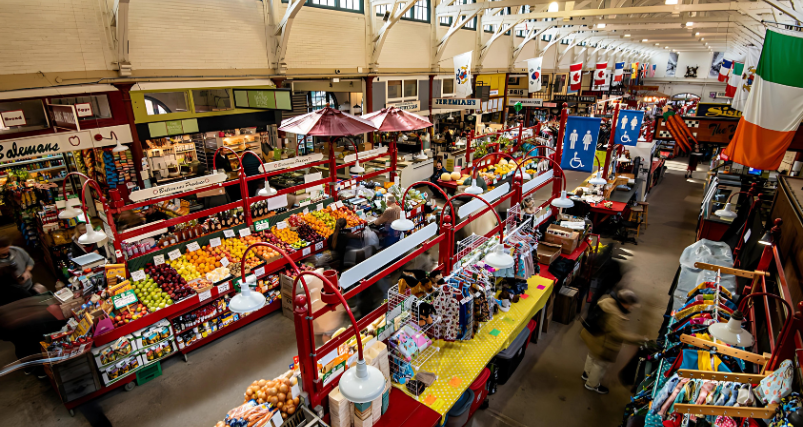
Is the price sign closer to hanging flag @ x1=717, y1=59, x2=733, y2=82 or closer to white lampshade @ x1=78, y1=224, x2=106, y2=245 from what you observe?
white lampshade @ x1=78, y1=224, x2=106, y2=245

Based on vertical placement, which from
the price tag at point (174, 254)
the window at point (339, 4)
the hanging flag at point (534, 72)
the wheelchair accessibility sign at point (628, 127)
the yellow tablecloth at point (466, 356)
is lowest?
the yellow tablecloth at point (466, 356)

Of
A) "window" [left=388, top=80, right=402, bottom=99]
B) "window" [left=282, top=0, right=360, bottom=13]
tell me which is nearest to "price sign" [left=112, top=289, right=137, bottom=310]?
"window" [left=282, top=0, right=360, bottom=13]

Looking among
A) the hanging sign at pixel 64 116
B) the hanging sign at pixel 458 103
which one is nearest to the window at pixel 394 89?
the hanging sign at pixel 458 103

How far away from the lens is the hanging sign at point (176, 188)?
582 centimetres

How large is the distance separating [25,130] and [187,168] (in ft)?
15.3

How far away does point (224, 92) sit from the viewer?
11.4 meters

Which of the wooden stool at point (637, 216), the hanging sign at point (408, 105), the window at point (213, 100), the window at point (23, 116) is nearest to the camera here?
the window at point (23, 116)

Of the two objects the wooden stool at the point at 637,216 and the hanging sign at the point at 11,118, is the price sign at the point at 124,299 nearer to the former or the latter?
the hanging sign at the point at 11,118

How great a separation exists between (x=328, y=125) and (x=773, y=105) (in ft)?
19.3

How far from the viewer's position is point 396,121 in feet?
27.6

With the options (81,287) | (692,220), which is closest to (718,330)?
(81,287)

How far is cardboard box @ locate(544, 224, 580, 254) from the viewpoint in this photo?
23.2 ft

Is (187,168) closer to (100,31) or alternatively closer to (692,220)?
(100,31)

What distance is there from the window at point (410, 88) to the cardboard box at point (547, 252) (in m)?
11.1
